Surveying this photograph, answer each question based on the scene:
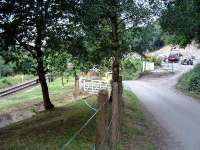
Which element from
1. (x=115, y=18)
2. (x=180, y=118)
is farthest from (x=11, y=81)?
(x=180, y=118)

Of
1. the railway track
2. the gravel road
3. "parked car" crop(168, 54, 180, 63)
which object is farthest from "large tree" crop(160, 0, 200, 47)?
"parked car" crop(168, 54, 180, 63)

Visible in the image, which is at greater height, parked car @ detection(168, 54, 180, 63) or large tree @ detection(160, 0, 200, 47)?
large tree @ detection(160, 0, 200, 47)

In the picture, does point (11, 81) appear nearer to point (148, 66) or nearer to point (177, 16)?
point (148, 66)

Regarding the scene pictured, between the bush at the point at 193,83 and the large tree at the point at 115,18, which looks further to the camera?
the bush at the point at 193,83

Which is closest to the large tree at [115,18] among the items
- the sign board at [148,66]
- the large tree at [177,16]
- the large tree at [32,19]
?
the large tree at [177,16]

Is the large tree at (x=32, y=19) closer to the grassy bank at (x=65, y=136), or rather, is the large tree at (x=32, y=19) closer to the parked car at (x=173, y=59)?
the grassy bank at (x=65, y=136)

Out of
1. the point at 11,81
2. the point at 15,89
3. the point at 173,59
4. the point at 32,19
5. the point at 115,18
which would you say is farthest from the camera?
the point at 173,59

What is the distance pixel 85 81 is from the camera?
3512cm

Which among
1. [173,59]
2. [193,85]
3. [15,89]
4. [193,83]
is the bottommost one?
[15,89]

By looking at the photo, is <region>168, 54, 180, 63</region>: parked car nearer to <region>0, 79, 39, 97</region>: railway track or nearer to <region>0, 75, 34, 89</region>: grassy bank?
<region>0, 75, 34, 89</region>: grassy bank

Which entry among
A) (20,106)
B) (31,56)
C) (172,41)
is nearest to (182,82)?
(172,41)

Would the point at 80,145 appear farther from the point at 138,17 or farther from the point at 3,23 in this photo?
the point at 138,17

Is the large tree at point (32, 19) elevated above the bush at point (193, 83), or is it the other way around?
the large tree at point (32, 19)

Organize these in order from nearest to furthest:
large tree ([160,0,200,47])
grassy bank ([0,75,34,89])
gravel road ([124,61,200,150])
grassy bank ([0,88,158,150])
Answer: grassy bank ([0,88,158,150])
gravel road ([124,61,200,150])
large tree ([160,0,200,47])
grassy bank ([0,75,34,89])
